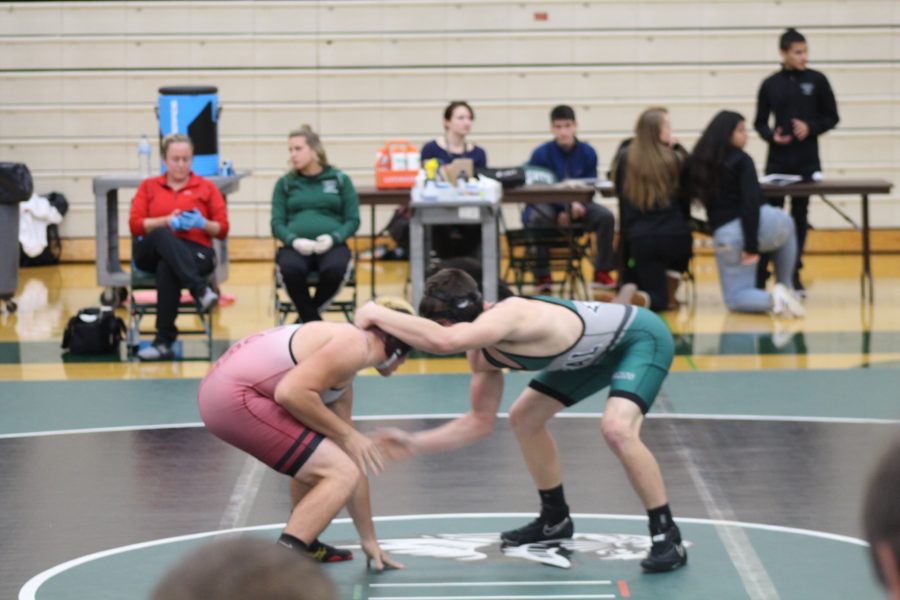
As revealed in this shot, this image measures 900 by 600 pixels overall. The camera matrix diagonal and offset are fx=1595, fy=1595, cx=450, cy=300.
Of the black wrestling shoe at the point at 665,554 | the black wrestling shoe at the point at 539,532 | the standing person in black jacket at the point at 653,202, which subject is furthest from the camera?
the standing person in black jacket at the point at 653,202

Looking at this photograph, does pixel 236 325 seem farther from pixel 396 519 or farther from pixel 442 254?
pixel 396 519

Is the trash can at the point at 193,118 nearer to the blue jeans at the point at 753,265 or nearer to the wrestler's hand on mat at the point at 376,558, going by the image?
the blue jeans at the point at 753,265

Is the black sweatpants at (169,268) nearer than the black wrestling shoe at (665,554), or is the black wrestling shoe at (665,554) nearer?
the black wrestling shoe at (665,554)

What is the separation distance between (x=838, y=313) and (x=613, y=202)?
399 cm

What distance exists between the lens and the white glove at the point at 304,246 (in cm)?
1032

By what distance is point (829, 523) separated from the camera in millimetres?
6168

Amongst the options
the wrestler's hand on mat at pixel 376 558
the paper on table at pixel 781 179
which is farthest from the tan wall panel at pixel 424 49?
the wrestler's hand on mat at pixel 376 558

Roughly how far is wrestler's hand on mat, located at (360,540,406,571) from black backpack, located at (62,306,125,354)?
5.19 m

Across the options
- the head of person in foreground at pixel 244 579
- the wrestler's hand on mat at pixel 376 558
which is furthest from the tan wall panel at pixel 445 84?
the head of person in foreground at pixel 244 579

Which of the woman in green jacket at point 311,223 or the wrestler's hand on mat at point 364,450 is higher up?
the woman in green jacket at point 311,223

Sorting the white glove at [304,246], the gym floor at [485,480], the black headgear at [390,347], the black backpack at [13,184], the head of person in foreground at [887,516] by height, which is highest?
the head of person in foreground at [887,516]

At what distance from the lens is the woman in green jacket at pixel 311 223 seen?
33.8ft

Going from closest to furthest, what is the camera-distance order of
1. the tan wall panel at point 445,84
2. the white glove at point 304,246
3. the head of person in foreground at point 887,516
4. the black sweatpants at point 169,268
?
1. the head of person in foreground at point 887,516
2. the black sweatpants at point 169,268
3. the white glove at point 304,246
4. the tan wall panel at point 445,84

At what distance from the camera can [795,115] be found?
1255 centimetres
